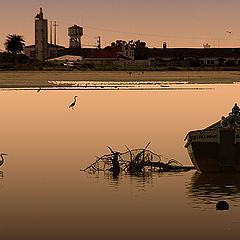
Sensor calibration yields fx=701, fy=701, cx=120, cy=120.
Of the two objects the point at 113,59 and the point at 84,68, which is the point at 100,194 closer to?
the point at 84,68

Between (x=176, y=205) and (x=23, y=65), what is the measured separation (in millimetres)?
165543

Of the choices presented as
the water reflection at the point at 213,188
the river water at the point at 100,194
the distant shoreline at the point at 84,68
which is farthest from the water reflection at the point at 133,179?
the distant shoreline at the point at 84,68

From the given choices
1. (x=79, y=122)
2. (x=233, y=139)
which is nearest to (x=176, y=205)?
(x=233, y=139)

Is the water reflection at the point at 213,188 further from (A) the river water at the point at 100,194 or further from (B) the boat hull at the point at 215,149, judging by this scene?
(B) the boat hull at the point at 215,149

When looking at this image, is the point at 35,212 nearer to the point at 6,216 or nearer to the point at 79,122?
the point at 6,216

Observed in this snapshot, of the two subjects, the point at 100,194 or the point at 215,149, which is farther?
the point at 215,149

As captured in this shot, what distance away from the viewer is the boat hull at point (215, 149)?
71.8 feet

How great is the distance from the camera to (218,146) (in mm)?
21938

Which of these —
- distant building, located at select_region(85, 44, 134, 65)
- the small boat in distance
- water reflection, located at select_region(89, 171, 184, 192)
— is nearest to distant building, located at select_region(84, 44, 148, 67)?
distant building, located at select_region(85, 44, 134, 65)

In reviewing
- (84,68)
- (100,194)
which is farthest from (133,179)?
(84,68)

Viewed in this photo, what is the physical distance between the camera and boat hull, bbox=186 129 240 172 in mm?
21891

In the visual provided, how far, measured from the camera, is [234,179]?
21844 mm

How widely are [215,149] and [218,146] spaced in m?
0.16

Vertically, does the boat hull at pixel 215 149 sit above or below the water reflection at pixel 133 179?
above
